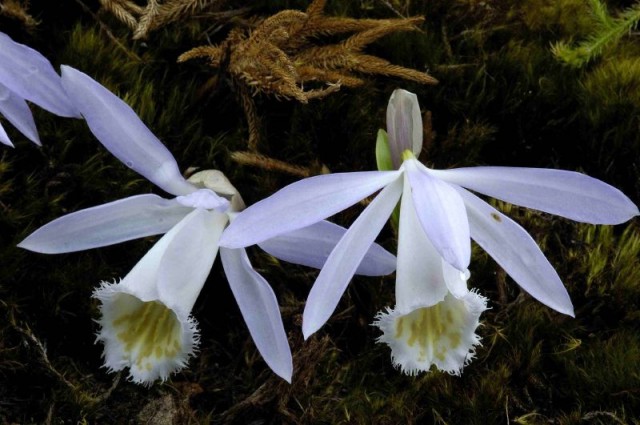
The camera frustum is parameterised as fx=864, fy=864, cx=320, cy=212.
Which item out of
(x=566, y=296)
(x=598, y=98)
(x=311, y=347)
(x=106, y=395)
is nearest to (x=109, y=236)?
(x=106, y=395)

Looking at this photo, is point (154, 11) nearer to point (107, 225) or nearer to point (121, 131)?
point (121, 131)

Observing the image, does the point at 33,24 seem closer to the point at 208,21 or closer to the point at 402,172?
the point at 208,21

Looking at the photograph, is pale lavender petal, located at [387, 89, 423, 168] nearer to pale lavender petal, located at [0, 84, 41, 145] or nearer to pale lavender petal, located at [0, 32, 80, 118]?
pale lavender petal, located at [0, 32, 80, 118]

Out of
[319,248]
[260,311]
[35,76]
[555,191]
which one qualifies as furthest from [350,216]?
[35,76]

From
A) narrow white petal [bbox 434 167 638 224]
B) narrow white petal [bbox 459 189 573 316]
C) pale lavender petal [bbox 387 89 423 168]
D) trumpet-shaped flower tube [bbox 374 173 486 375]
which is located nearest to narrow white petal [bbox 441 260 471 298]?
trumpet-shaped flower tube [bbox 374 173 486 375]

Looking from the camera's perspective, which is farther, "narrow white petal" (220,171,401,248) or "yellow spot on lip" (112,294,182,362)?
"yellow spot on lip" (112,294,182,362)

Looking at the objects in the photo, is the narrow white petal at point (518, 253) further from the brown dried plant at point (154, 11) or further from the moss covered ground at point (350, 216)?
the brown dried plant at point (154, 11)
